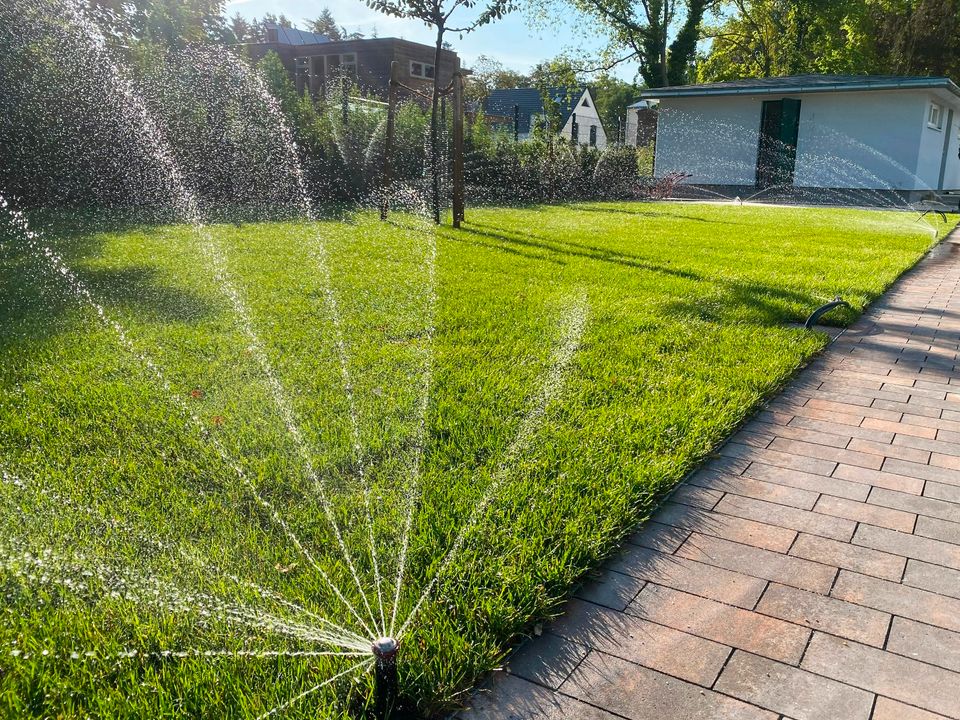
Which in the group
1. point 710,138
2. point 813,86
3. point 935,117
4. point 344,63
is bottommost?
point 710,138

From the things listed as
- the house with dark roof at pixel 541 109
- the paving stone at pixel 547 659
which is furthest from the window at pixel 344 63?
the paving stone at pixel 547 659

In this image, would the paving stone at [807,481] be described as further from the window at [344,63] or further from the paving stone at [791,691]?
the window at [344,63]

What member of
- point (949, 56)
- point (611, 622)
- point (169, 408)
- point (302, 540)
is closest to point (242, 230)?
point (169, 408)

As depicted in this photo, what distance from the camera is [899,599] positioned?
7.35 ft

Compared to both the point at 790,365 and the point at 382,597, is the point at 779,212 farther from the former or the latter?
the point at 382,597

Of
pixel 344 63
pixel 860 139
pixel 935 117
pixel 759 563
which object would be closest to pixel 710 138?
pixel 860 139

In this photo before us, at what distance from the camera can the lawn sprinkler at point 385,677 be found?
1.60m

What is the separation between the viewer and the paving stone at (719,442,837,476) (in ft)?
Result: 10.4

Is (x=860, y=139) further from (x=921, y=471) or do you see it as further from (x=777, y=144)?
(x=921, y=471)

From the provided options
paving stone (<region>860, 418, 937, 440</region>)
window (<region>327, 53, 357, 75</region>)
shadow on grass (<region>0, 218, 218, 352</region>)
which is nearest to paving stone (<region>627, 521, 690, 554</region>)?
paving stone (<region>860, 418, 937, 440</region>)

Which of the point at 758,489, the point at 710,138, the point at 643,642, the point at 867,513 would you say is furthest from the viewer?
the point at 710,138

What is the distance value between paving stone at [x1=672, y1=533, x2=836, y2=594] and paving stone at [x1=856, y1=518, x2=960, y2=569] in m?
0.06

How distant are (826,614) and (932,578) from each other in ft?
1.55

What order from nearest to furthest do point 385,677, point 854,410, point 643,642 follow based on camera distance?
point 385,677, point 643,642, point 854,410
